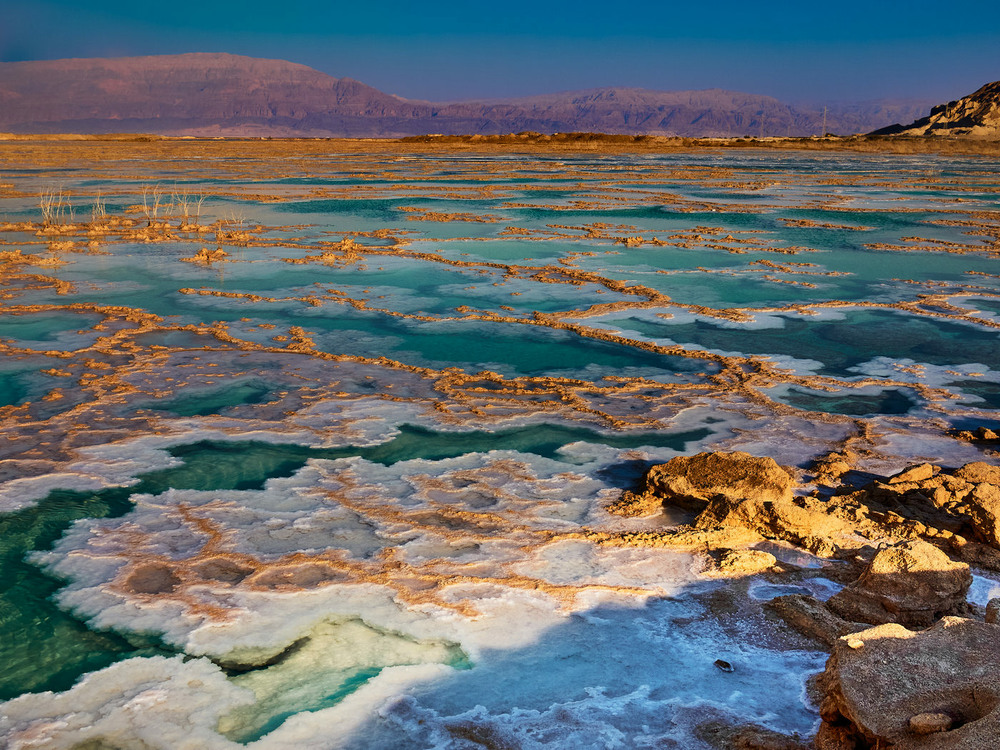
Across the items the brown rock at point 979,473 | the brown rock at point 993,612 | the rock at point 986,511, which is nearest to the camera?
the brown rock at point 993,612

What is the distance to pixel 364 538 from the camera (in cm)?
330

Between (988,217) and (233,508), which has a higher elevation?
(988,217)

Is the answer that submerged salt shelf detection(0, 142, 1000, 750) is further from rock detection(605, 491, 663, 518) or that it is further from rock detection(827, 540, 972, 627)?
rock detection(827, 540, 972, 627)

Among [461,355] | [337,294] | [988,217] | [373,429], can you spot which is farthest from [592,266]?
[988,217]

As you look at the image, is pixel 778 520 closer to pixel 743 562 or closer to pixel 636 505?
pixel 743 562

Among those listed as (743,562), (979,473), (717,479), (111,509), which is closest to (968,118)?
(979,473)

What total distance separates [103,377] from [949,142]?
2158 inches

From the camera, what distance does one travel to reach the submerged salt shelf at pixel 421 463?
244 cm

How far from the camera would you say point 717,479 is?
3.62 meters

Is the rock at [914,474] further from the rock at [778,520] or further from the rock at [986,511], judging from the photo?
the rock at [778,520]

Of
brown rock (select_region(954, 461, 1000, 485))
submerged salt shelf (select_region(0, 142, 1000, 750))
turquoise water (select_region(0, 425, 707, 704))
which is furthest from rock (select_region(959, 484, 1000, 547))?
turquoise water (select_region(0, 425, 707, 704))

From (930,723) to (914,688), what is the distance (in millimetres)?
177

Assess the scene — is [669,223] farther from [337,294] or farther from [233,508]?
[233,508]

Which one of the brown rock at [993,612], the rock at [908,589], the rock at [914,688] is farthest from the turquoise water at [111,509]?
the brown rock at [993,612]
